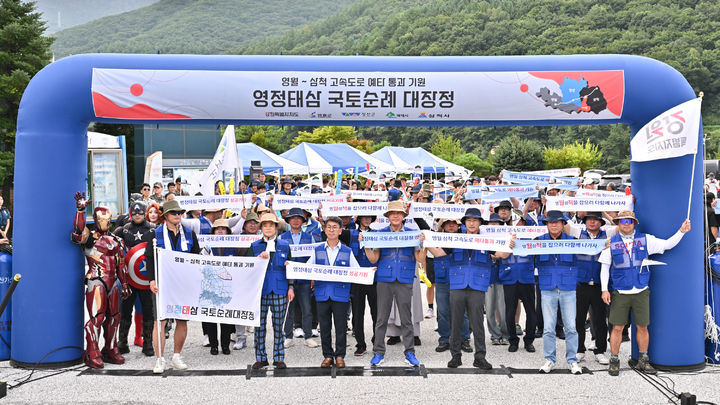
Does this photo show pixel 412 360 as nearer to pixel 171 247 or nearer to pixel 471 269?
pixel 471 269

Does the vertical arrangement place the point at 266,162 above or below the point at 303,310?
above

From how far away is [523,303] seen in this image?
8.67 metres

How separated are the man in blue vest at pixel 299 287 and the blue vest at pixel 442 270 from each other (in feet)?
5.64

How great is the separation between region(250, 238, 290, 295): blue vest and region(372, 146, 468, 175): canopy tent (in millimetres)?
23760

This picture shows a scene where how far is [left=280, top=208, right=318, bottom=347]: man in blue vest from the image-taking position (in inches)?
327

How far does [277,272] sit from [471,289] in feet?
7.47

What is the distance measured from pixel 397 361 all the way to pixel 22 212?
4.74 metres

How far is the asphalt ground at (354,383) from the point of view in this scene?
262 inches

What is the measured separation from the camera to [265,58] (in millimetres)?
8078

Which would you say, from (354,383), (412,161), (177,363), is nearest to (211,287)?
(177,363)

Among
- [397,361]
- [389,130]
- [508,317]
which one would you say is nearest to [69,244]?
[397,361]

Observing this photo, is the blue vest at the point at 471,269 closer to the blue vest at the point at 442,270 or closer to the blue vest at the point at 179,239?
the blue vest at the point at 442,270

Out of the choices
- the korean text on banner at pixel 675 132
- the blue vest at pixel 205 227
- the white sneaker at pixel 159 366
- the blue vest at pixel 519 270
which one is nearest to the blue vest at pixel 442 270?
the blue vest at pixel 519 270

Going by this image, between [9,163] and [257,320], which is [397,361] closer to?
[257,320]
